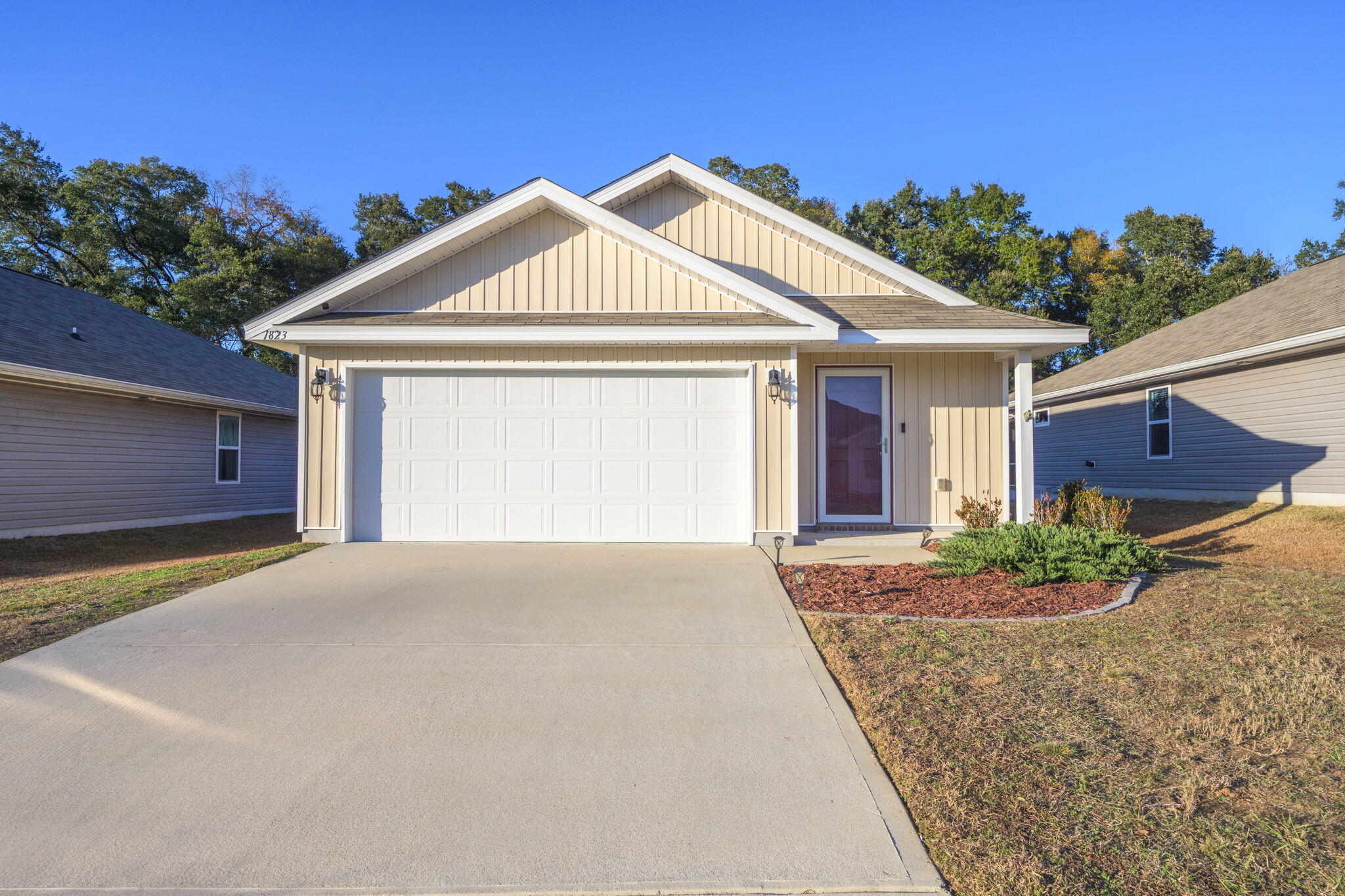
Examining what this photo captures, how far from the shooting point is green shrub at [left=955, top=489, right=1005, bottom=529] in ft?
27.3

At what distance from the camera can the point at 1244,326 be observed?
45.0 ft

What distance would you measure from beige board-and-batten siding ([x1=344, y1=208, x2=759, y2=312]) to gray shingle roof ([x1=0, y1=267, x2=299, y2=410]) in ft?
17.3

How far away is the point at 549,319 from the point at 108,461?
834 centimetres

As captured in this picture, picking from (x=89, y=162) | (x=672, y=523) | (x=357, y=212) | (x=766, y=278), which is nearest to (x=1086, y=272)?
(x=766, y=278)

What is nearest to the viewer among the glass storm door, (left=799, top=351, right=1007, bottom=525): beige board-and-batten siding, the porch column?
the porch column

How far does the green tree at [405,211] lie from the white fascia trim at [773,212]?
2432 centimetres

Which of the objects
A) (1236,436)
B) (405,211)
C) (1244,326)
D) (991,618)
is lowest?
(991,618)

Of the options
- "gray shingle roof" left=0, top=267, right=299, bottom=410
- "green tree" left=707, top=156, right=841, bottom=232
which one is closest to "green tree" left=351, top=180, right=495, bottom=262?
"green tree" left=707, top=156, right=841, bottom=232

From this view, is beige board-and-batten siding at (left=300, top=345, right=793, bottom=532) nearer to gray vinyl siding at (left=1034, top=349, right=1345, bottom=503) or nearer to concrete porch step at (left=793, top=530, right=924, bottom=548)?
concrete porch step at (left=793, top=530, right=924, bottom=548)

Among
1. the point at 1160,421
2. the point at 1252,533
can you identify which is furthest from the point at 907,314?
the point at 1160,421

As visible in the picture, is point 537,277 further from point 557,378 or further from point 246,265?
point 246,265

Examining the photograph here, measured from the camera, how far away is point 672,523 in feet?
28.7

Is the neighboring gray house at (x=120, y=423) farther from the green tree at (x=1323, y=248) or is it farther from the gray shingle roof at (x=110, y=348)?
the green tree at (x=1323, y=248)

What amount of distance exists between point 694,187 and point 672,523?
16.6 feet
